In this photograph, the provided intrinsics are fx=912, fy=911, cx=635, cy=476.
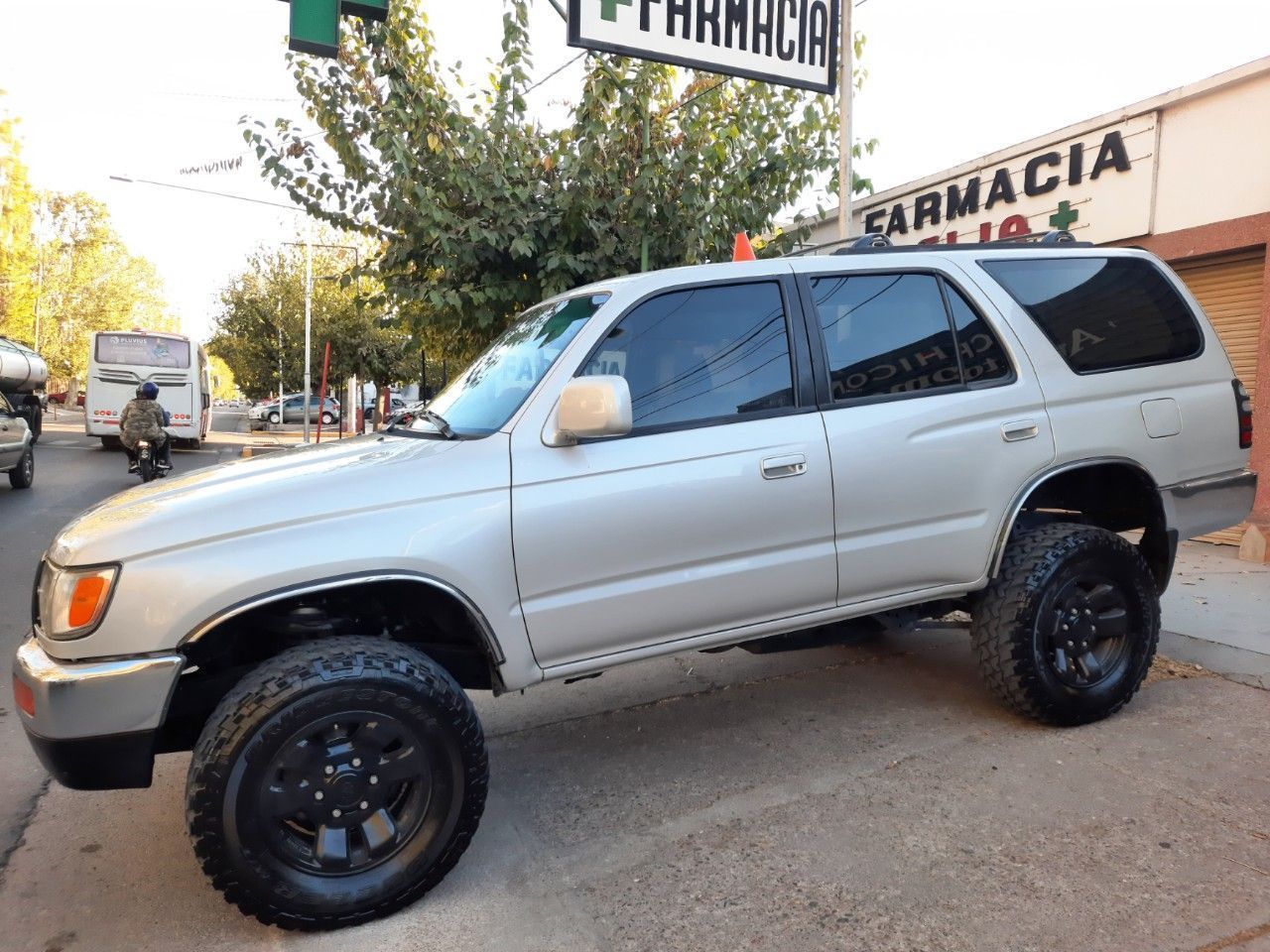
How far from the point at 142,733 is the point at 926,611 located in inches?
116

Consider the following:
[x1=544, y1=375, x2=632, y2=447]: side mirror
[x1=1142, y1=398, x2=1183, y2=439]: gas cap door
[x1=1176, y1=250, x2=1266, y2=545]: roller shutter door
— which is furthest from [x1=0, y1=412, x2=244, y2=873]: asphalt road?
[x1=1176, y1=250, x2=1266, y2=545]: roller shutter door

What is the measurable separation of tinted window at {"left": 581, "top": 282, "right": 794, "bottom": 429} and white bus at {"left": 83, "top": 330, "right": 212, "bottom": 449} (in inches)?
832

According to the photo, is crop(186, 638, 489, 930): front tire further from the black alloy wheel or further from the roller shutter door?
the roller shutter door

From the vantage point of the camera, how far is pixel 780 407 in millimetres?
3266

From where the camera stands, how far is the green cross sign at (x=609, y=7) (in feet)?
21.6

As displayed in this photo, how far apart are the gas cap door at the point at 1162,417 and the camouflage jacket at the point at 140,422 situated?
12.7 metres

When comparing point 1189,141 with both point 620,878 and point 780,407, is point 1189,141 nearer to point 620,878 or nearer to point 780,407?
point 780,407

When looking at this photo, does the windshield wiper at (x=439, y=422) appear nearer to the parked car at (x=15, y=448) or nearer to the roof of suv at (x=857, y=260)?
the roof of suv at (x=857, y=260)

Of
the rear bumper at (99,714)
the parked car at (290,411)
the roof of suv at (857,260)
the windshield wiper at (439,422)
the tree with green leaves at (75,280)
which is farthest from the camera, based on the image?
the tree with green leaves at (75,280)

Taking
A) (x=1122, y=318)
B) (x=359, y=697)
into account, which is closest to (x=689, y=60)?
(x=1122, y=318)

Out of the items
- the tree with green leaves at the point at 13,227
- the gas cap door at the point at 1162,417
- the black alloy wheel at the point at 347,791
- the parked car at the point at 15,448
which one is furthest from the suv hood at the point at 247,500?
the tree with green leaves at the point at 13,227

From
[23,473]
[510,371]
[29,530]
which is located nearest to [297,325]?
[23,473]

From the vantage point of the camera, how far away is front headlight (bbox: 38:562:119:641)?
243 centimetres

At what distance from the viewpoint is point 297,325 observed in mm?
31234
